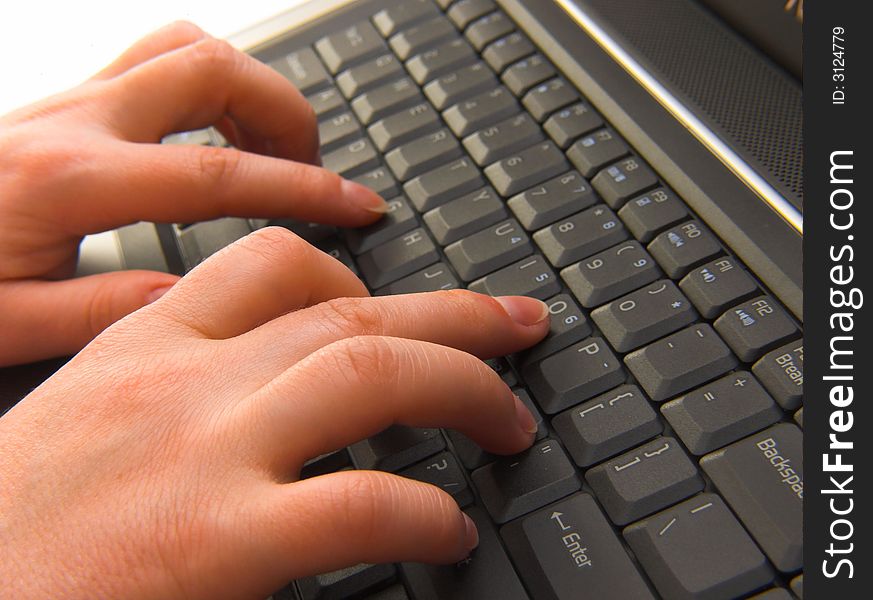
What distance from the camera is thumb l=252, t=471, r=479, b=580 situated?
0.42 m

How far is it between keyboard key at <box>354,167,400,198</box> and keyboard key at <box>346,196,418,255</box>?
11 millimetres

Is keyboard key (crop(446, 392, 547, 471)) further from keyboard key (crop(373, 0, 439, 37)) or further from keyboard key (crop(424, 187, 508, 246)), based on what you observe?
keyboard key (crop(373, 0, 439, 37))

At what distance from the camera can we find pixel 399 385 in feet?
1.55

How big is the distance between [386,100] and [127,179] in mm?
260

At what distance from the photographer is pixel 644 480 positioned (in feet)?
1.62

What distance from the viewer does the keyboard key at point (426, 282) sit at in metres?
0.64

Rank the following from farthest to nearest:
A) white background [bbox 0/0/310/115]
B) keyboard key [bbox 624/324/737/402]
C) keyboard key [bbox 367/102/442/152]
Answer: white background [bbox 0/0/310/115]
keyboard key [bbox 367/102/442/152]
keyboard key [bbox 624/324/737/402]

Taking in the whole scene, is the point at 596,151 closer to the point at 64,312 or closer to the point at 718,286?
the point at 718,286

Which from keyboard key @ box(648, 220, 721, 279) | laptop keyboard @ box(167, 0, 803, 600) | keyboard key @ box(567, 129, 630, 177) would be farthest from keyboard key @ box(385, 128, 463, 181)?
keyboard key @ box(648, 220, 721, 279)

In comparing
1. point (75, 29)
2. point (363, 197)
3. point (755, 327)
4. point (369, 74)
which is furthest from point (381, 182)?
point (75, 29)

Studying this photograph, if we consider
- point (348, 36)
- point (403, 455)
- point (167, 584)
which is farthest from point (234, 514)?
point (348, 36)

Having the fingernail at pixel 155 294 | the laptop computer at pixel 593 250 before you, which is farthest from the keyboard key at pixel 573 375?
the fingernail at pixel 155 294

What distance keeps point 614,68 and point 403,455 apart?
0.40 m

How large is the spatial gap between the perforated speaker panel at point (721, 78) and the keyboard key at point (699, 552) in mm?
255
